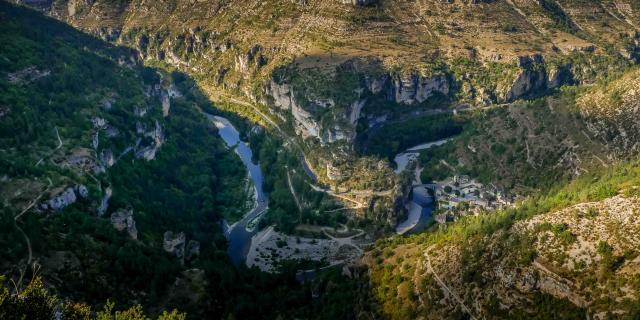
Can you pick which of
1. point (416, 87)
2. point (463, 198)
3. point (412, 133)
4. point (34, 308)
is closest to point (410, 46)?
point (416, 87)

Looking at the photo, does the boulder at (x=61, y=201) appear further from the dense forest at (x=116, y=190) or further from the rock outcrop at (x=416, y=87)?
the rock outcrop at (x=416, y=87)

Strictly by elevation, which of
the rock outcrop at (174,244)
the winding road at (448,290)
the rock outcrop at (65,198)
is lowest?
the rock outcrop at (174,244)

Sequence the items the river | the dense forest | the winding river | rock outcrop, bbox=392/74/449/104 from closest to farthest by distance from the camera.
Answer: the dense forest
the winding river
the river
rock outcrop, bbox=392/74/449/104

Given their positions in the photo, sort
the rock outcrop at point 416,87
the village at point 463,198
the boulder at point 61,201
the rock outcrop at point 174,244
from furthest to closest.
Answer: the rock outcrop at point 416,87, the village at point 463,198, the rock outcrop at point 174,244, the boulder at point 61,201

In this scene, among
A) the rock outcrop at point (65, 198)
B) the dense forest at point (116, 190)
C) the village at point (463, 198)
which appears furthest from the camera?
the village at point (463, 198)

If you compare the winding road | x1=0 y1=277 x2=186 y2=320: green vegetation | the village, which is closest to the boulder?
x1=0 y1=277 x2=186 y2=320: green vegetation

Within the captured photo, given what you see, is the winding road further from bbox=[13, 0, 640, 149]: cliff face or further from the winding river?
bbox=[13, 0, 640, 149]: cliff face

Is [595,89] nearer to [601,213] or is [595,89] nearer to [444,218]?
[444,218]

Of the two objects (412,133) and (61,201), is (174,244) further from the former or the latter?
(412,133)

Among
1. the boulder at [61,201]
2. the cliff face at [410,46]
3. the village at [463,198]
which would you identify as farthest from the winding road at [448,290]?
the cliff face at [410,46]

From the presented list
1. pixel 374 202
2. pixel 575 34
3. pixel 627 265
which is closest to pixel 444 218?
pixel 374 202
